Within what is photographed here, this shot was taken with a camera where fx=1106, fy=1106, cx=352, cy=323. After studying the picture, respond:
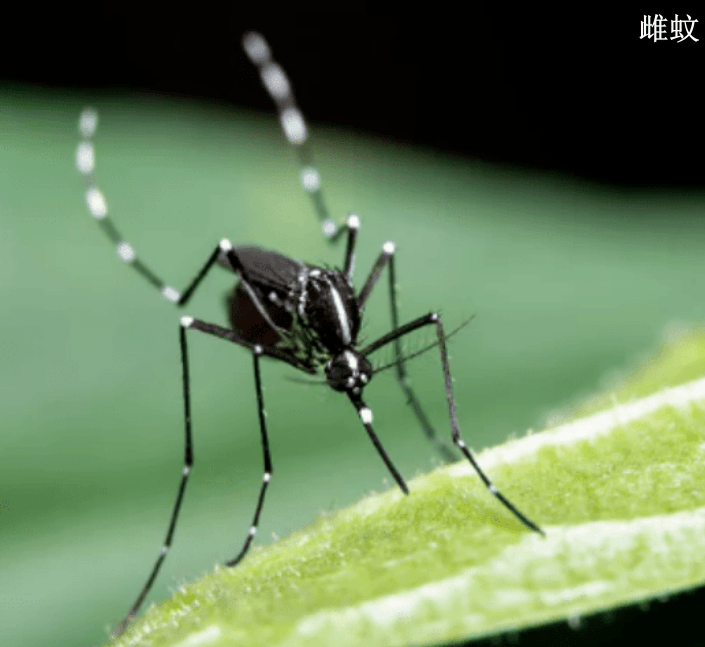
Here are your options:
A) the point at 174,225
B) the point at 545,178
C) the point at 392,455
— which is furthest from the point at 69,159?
the point at 545,178

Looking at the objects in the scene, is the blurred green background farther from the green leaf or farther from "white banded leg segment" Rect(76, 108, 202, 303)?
the green leaf

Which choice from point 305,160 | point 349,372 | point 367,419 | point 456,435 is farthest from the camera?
point 305,160

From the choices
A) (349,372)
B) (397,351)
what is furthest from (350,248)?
(349,372)

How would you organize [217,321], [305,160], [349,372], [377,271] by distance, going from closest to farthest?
[349,372]
[377,271]
[217,321]
[305,160]

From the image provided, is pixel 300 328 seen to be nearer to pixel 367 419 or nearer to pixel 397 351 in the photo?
pixel 397 351

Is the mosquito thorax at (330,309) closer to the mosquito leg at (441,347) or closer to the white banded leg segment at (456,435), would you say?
the mosquito leg at (441,347)

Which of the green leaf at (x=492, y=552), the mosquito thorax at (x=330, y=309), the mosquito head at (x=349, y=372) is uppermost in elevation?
the mosquito thorax at (x=330, y=309)

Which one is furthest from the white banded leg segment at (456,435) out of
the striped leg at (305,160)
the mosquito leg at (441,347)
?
the striped leg at (305,160)
